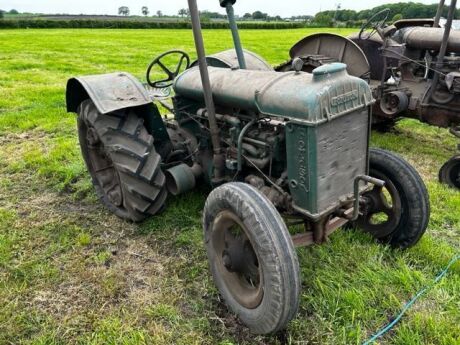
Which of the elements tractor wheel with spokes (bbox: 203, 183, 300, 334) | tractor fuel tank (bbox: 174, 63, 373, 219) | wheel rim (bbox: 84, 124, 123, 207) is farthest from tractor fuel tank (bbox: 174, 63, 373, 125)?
wheel rim (bbox: 84, 124, 123, 207)

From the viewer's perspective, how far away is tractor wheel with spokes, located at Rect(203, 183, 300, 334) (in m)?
1.92

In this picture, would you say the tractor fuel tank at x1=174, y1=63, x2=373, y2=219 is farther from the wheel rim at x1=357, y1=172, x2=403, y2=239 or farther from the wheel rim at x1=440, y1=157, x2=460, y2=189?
the wheel rim at x1=440, y1=157, x2=460, y2=189

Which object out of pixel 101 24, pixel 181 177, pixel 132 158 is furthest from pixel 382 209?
pixel 101 24

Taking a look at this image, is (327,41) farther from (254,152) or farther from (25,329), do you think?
(25,329)

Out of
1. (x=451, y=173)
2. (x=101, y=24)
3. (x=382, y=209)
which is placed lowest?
(x=451, y=173)

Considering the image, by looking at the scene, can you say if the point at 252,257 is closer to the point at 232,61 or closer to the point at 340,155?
the point at 340,155

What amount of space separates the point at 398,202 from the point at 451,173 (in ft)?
5.50

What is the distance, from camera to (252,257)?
226 centimetres

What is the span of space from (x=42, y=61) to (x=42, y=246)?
410 inches

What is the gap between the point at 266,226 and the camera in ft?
6.38

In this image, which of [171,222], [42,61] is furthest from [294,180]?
[42,61]

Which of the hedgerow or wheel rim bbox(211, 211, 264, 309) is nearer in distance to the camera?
wheel rim bbox(211, 211, 264, 309)

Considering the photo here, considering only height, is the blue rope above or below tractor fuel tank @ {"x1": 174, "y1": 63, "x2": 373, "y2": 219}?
below

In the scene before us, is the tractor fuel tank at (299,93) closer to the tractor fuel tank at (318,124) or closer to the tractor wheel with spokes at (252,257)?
the tractor fuel tank at (318,124)
